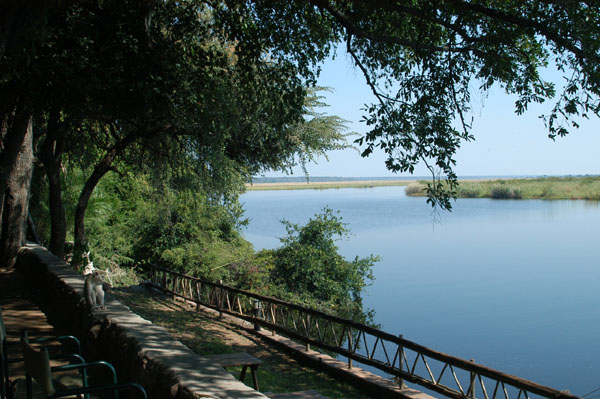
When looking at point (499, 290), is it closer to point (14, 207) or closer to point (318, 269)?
point (318, 269)

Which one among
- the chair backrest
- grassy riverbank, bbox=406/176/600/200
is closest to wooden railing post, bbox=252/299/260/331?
the chair backrest

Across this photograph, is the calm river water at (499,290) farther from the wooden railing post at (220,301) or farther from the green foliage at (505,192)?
the green foliage at (505,192)

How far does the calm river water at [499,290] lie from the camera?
18531mm

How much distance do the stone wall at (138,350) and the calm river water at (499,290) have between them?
330 inches

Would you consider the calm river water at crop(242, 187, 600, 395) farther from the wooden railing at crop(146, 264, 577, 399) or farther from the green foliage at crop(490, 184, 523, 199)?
the green foliage at crop(490, 184, 523, 199)

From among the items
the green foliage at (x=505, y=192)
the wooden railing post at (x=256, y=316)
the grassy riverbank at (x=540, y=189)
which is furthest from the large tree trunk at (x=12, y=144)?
the green foliage at (x=505, y=192)

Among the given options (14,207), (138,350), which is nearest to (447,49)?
(138,350)

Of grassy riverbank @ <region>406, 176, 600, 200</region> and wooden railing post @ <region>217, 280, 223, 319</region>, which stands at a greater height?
grassy riverbank @ <region>406, 176, 600, 200</region>

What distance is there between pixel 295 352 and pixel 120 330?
23.7 feet

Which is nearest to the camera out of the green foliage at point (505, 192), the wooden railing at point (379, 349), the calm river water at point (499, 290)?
the wooden railing at point (379, 349)

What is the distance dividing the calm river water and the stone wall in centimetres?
837

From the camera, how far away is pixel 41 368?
307cm

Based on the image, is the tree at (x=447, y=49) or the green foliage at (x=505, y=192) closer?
the tree at (x=447, y=49)

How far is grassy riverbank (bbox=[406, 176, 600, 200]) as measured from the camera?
5438 cm
